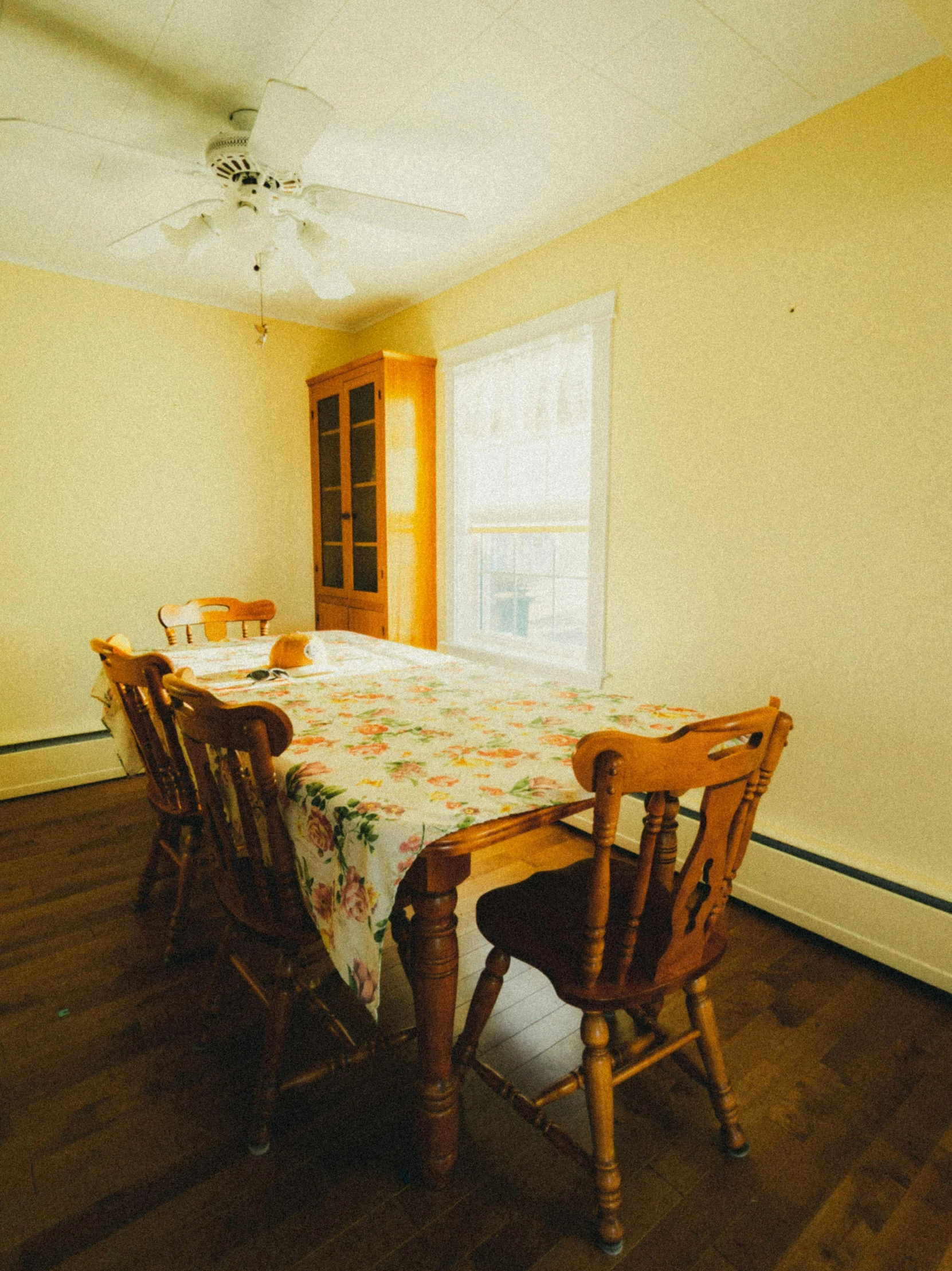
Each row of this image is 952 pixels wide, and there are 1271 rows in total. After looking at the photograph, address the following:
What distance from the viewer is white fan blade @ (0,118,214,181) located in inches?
63.9

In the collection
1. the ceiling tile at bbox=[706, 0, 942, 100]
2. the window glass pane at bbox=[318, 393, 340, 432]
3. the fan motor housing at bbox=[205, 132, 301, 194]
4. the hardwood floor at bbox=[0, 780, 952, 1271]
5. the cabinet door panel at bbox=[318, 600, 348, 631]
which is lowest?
the hardwood floor at bbox=[0, 780, 952, 1271]

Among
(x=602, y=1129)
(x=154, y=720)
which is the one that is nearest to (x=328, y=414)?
(x=154, y=720)

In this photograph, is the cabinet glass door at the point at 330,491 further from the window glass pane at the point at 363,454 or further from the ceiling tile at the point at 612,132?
the ceiling tile at the point at 612,132

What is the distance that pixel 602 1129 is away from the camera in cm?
122

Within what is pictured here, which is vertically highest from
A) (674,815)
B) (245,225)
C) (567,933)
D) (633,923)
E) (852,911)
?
(245,225)

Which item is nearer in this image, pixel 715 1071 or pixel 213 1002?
pixel 715 1071

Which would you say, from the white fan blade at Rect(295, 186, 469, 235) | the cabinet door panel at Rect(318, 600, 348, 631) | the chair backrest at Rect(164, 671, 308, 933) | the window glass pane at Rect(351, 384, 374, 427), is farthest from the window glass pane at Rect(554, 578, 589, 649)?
the chair backrest at Rect(164, 671, 308, 933)

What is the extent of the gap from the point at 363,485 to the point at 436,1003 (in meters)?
3.03

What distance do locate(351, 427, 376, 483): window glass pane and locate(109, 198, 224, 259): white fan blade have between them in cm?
138

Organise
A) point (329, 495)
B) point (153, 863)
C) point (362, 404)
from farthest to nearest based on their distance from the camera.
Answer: point (329, 495)
point (362, 404)
point (153, 863)

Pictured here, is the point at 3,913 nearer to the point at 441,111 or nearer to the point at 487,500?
the point at 487,500

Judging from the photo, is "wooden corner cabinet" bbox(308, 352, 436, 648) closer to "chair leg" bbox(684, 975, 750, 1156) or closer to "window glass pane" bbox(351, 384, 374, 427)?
"window glass pane" bbox(351, 384, 374, 427)

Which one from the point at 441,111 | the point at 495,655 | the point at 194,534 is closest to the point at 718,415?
the point at 441,111

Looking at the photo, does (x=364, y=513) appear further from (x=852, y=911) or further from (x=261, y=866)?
(x=852, y=911)
